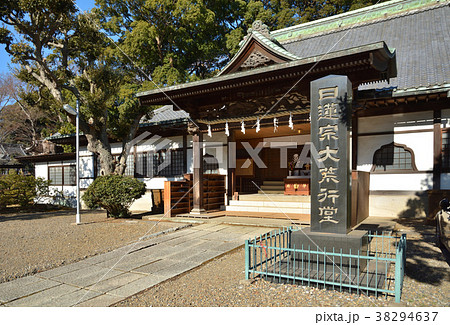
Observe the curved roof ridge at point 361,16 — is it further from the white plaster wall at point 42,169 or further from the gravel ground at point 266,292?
the white plaster wall at point 42,169

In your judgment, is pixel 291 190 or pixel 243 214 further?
pixel 291 190

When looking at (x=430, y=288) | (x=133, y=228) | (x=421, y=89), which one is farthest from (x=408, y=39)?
(x=133, y=228)

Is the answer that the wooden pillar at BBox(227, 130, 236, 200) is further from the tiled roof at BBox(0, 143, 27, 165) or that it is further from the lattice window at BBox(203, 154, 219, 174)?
the tiled roof at BBox(0, 143, 27, 165)

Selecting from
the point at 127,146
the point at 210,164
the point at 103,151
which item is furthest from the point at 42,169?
the point at 210,164

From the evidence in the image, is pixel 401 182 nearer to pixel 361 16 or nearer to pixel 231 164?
pixel 231 164

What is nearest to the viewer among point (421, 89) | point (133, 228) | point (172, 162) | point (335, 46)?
point (421, 89)

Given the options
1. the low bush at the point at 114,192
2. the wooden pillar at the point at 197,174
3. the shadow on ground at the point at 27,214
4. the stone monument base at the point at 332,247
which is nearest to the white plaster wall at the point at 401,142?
the wooden pillar at the point at 197,174

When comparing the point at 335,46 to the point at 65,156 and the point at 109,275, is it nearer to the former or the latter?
the point at 109,275

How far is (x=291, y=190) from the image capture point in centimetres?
1291

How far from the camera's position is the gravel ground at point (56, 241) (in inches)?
242

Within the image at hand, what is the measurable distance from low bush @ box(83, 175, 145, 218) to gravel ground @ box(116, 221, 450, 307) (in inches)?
266

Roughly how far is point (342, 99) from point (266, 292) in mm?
3321

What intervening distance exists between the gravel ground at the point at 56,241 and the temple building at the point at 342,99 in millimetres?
2269

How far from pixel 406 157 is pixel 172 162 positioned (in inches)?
411
